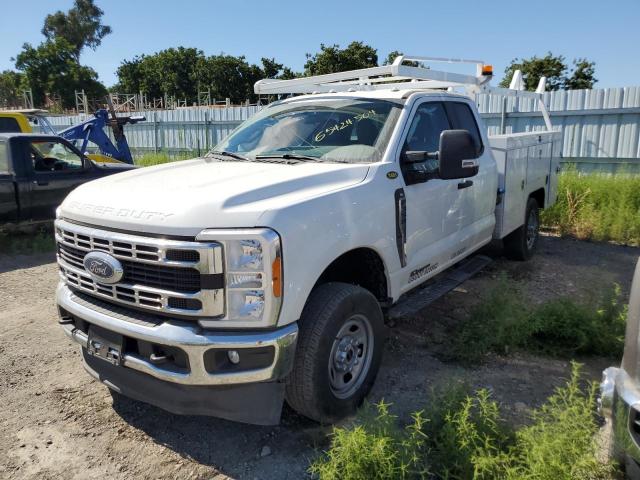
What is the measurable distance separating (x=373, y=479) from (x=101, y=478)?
4.98 feet

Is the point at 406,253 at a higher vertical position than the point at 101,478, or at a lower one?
higher

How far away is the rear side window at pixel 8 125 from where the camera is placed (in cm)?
1009

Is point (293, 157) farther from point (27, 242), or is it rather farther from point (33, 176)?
point (27, 242)

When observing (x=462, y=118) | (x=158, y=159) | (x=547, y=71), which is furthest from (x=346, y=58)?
(x=462, y=118)

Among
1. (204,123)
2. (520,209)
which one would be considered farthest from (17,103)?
(520,209)

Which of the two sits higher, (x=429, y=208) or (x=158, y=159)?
(x=429, y=208)

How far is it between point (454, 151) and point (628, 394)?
186 centimetres

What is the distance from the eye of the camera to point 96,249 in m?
2.93

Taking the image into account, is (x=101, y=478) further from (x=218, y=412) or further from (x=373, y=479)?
(x=373, y=479)

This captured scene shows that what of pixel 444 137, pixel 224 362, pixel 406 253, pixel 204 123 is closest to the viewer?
pixel 224 362

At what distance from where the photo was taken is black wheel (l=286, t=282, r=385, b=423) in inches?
114

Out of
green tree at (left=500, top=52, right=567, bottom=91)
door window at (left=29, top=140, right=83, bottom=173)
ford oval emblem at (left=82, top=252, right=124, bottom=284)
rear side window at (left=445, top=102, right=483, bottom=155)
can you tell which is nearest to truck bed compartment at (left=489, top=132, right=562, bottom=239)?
rear side window at (left=445, top=102, right=483, bottom=155)

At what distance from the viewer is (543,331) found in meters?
4.32

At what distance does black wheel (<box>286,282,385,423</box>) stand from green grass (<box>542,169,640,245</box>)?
664cm
